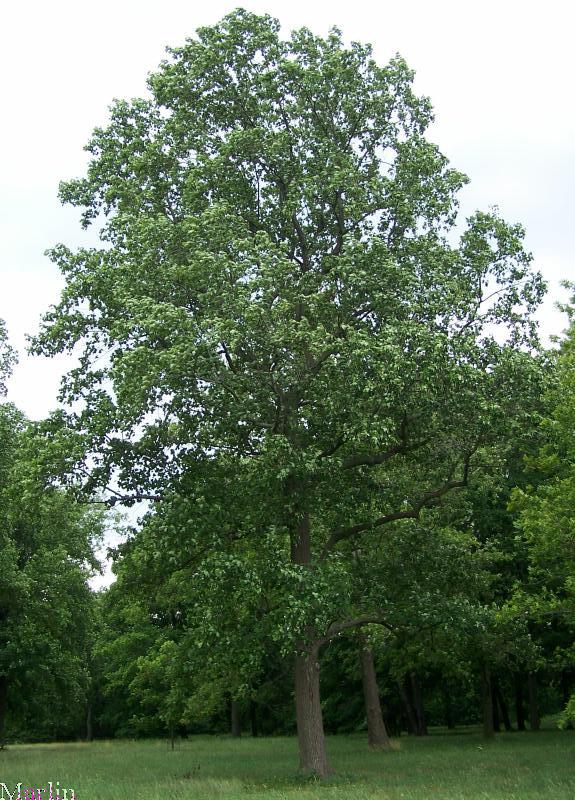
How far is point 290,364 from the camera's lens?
→ 2216cm

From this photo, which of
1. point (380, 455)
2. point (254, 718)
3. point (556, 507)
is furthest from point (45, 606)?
point (254, 718)

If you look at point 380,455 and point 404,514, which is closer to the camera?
point 380,455

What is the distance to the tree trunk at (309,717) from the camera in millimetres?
23172

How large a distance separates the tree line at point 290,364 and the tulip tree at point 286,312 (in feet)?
0.26

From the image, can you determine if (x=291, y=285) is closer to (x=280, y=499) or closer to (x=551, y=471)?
(x=280, y=499)

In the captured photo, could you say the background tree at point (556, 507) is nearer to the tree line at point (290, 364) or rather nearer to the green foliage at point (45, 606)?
the tree line at point (290, 364)

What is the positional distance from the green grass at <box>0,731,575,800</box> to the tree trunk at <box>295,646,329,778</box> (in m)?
0.68

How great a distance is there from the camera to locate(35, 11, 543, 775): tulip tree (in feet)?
69.2

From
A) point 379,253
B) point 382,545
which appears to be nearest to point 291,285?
point 379,253

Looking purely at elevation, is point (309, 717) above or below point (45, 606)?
below

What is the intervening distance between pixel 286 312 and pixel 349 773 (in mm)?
13485

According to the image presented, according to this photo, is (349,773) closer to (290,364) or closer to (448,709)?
(290,364)

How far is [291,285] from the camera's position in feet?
74.6

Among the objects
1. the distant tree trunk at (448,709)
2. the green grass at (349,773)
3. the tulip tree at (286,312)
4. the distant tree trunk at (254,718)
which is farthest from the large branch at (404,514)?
the distant tree trunk at (254,718)
